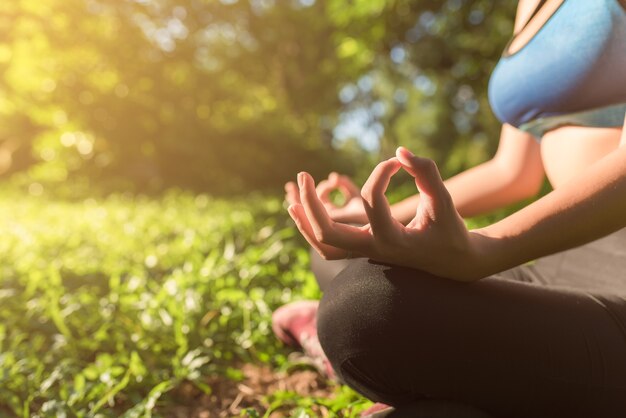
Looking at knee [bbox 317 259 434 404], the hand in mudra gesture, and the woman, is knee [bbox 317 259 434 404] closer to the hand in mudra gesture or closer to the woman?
the woman

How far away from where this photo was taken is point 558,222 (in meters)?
1.08

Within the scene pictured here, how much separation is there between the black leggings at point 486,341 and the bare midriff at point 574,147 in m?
0.43

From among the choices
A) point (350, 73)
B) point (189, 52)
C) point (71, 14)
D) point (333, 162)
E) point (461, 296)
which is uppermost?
point (71, 14)

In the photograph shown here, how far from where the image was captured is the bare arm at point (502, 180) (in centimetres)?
209

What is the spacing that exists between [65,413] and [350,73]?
1108cm

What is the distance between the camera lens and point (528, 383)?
124 centimetres

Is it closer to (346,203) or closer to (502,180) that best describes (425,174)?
(346,203)

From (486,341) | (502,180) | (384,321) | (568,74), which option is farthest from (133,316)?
(568,74)

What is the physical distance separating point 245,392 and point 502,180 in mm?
1188

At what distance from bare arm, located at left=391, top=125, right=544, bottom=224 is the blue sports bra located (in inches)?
16.2

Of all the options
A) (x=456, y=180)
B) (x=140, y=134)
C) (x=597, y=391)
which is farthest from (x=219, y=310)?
(x=140, y=134)

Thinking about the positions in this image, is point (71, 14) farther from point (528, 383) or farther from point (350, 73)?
point (528, 383)

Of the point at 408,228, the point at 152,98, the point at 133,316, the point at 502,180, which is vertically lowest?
the point at 133,316

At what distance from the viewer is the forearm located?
107 cm
